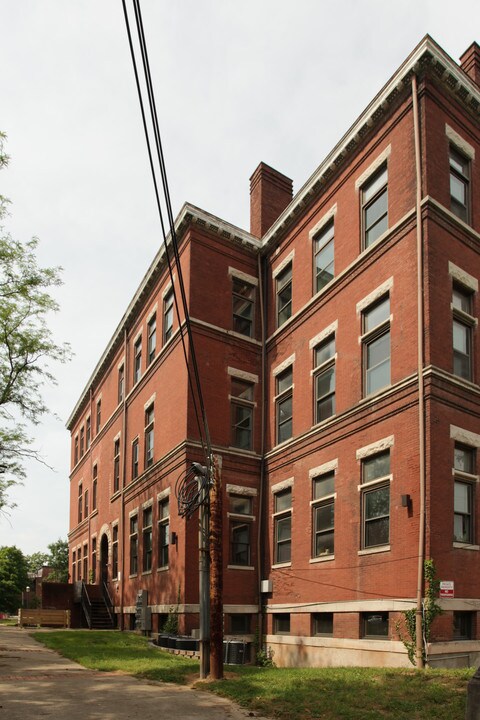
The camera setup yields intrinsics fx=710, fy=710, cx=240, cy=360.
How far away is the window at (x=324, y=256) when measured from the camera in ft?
76.1

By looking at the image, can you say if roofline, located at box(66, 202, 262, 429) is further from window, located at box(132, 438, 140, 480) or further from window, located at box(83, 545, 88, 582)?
window, located at box(83, 545, 88, 582)

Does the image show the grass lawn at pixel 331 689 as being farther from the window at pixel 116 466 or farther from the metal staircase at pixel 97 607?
the window at pixel 116 466

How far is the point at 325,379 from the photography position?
73.9ft

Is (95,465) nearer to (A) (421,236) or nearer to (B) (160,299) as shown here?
(B) (160,299)

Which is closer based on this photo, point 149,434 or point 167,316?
point 167,316

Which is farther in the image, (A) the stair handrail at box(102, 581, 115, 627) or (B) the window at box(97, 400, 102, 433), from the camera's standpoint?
(B) the window at box(97, 400, 102, 433)

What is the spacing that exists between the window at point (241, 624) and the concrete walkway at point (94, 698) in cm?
723

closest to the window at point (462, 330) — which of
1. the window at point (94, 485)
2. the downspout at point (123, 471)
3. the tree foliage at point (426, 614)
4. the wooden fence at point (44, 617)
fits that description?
the tree foliage at point (426, 614)

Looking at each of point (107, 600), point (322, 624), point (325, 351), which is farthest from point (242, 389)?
point (107, 600)

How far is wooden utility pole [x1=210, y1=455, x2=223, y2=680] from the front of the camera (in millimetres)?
15234

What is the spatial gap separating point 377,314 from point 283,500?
25.5 ft

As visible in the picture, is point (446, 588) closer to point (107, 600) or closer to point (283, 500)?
point (283, 500)

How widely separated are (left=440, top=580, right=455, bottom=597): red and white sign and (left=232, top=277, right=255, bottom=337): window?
43.6ft

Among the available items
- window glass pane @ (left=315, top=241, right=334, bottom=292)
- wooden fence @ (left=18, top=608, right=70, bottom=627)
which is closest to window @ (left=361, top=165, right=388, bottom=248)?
window glass pane @ (left=315, top=241, right=334, bottom=292)
